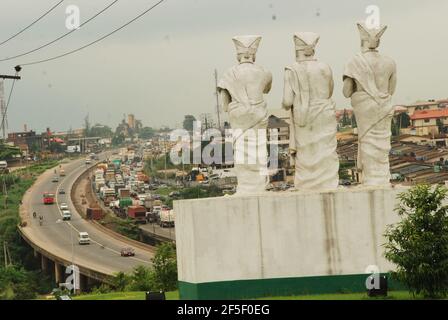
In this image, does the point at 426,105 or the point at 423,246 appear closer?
the point at 423,246

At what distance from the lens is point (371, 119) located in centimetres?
2042

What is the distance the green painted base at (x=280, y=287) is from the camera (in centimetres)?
1956

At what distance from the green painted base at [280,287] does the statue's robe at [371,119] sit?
1.90 metres

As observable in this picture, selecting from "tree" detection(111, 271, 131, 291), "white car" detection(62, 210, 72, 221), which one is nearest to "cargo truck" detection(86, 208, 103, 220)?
"white car" detection(62, 210, 72, 221)

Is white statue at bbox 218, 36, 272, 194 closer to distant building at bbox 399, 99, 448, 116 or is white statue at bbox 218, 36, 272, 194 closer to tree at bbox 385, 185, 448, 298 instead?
tree at bbox 385, 185, 448, 298

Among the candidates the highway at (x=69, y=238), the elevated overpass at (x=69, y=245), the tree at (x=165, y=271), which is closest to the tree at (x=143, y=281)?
the tree at (x=165, y=271)

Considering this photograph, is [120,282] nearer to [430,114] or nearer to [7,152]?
[430,114]

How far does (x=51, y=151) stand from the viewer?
135750 millimetres

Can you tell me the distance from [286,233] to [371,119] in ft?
8.67

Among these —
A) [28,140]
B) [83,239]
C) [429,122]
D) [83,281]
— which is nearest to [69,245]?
[83,239]

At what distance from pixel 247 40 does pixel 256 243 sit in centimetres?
364

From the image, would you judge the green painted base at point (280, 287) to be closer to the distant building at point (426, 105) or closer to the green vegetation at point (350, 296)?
the green vegetation at point (350, 296)
